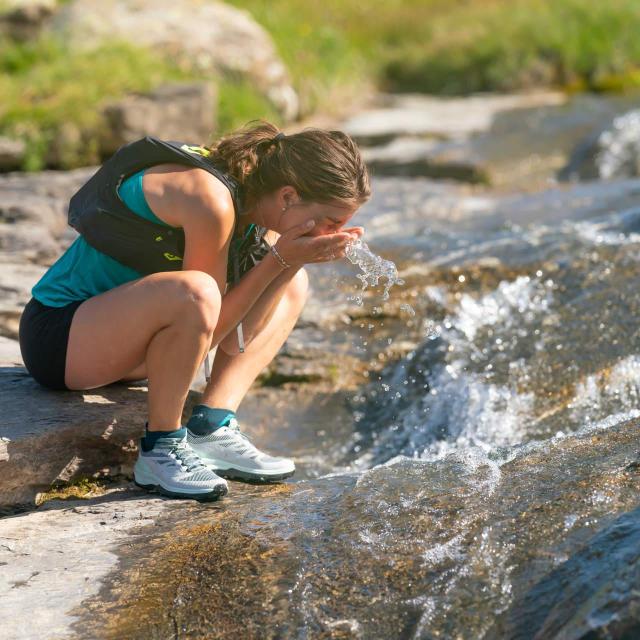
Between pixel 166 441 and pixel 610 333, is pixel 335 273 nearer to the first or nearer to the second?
pixel 610 333

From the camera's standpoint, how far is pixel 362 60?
13844 mm

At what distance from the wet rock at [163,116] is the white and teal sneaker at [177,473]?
5.46 meters

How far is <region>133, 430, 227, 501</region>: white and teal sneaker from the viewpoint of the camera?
3152 mm

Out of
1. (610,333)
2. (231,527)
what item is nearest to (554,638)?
(231,527)

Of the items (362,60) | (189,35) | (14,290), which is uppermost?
(189,35)

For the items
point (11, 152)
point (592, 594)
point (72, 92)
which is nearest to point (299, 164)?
point (592, 594)

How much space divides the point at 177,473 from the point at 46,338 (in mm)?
577

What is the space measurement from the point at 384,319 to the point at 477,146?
505 centimetres

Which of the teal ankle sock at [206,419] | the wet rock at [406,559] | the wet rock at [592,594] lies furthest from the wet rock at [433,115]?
the wet rock at [592,594]

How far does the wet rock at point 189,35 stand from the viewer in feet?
34.1

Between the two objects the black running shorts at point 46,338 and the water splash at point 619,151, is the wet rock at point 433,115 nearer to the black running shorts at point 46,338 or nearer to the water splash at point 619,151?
the water splash at point 619,151

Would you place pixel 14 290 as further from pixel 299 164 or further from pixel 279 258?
pixel 299 164

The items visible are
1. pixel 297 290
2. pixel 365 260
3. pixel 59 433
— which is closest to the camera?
pixel 59 433

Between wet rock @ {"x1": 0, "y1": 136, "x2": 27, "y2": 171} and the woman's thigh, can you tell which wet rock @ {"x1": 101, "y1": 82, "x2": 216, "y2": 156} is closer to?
wet rock @ {"x1": 0, "y1": 136, "x2": 27, "y2": 171}
